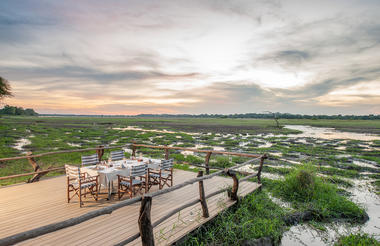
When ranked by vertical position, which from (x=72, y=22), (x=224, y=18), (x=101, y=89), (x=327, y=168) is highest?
(x=224, y=18)

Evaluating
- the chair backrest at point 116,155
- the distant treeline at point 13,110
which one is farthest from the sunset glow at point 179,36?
the distant treeline at point 13,110

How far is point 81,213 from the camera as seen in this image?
454 centimetres

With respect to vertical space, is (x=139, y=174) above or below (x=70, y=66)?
below

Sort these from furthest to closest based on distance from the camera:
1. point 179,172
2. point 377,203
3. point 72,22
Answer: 1. point 72,22
2. point 179,172
3. point 377,203

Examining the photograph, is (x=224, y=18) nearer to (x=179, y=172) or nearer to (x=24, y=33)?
(x=179, y=172)

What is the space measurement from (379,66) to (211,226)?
27355mm

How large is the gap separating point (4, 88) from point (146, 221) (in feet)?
126

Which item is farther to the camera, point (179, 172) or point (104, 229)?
point (179, 172)

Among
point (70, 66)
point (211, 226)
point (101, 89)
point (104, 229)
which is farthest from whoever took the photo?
point (101, 89)

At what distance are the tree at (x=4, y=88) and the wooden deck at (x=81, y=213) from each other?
32341mm

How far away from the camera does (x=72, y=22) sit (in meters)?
11.3

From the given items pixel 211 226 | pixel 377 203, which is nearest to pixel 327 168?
pixel 377 203

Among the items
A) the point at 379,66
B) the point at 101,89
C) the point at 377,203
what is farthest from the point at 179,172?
the point at 379,66

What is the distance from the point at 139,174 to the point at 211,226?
227 centimetres
